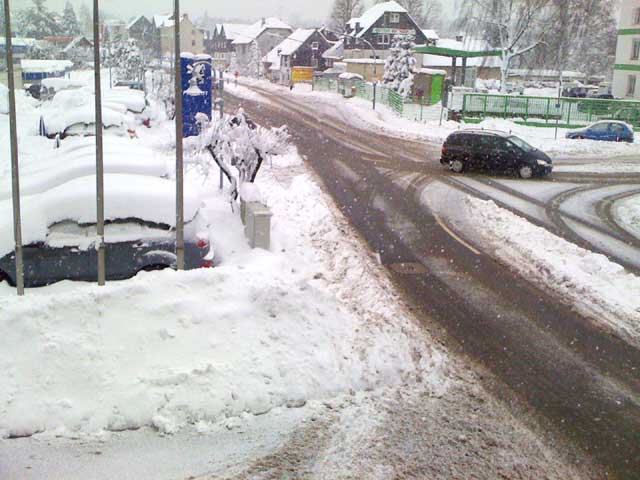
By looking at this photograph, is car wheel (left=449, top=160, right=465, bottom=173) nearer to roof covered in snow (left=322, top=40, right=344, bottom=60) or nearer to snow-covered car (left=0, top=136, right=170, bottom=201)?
snow-covered car (left=0, top=136, right=170, bottom=201)

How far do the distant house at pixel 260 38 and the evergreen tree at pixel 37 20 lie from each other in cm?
8589

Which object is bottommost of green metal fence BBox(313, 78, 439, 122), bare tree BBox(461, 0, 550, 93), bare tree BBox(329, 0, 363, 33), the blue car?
the blue car

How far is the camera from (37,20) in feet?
37.2

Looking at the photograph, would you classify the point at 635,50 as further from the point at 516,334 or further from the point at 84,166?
the point at 84,166

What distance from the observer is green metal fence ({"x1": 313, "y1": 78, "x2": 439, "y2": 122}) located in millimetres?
44938

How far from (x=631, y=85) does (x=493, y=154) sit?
31841 millimetres

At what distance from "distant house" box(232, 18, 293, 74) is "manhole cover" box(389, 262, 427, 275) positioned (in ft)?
282

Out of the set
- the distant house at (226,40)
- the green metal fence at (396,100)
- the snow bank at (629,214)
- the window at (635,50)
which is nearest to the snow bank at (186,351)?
the snow bank at (629,214)

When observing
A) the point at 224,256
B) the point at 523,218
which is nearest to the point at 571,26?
the point at 523,218

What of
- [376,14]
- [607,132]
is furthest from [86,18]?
[376,14]

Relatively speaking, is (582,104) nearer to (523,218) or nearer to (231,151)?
(523,218)

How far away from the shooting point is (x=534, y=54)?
6500 centimetres

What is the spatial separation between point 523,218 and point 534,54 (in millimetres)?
51811

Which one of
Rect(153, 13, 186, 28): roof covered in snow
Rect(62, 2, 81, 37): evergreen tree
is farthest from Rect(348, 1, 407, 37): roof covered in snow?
Rect(62, 2, 81, 37): evergreen tree
